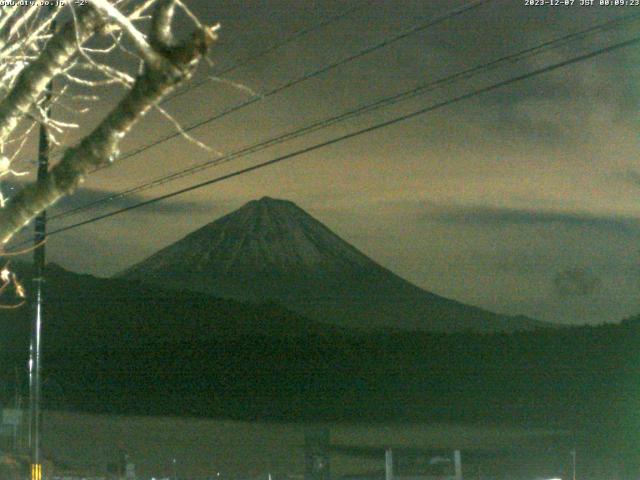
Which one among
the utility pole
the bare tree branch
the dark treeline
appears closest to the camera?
the bare tree branch

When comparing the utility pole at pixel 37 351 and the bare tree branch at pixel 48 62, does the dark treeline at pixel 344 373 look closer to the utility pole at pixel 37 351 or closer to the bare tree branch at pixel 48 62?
the utility pole at pixel 37 351

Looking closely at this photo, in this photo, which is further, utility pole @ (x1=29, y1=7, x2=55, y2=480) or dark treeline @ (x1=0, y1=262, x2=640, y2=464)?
dark treeline @ (x1=0, y1=262, x2=640, y2=464)

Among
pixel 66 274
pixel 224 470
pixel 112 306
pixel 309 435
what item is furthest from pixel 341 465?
pixel 66 274

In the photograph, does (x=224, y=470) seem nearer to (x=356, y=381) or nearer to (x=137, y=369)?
(x=356, y=381)

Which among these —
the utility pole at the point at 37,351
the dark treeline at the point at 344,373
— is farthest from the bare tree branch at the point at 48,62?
the dark treeline at the point at 344,373

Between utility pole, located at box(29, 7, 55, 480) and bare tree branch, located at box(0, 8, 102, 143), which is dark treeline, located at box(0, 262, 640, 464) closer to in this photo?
utility pole, located at box(29, 7, 55, 480)

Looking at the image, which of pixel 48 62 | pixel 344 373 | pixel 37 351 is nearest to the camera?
pixel 48 62

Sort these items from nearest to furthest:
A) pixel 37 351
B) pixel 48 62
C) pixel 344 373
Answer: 1. pixel 48 62
2. pixel 37 351
3. pixel 344 373

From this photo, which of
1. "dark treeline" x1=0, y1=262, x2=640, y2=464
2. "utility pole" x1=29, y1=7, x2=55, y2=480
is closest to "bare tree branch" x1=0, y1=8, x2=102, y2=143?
"utility pole" x1=29, y1=7, x2=55, y2=480

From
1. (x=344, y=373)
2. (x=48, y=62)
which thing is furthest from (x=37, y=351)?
(x=344, y=373)

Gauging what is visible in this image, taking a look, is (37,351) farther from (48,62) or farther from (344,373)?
(344,373)

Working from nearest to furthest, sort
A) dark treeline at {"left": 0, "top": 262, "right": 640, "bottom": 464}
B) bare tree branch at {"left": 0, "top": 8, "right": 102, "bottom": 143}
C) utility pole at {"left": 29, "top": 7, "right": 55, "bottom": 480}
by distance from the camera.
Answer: bare tree branch at {"left": 0, "top": 8, "right": 102, "bottom": 143} → utility pole at {"left": 29, "top": 7, "right": 55, "bottom": 480} → dark treeline at {"left": 0, "top": 262, "right": 640, "bottom": 464}
